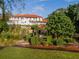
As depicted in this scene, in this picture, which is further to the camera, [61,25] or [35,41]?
[61,25]

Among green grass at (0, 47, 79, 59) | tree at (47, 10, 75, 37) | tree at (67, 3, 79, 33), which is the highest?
tree at (67, 3, 79, 33)

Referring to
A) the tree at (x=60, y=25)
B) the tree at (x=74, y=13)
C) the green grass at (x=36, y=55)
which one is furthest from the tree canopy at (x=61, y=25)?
the tree at (x=74, y=13)

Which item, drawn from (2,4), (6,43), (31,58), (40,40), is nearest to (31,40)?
(40,40)

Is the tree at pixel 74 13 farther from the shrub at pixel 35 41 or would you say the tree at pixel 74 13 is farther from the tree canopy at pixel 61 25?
the shrub at pixel 35 41

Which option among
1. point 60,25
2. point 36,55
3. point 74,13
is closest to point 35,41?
point 60,25

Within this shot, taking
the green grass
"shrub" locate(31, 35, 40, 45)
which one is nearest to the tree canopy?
"shrub" locate(31, 35, 40, 45)

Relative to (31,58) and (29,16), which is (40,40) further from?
(29,16)

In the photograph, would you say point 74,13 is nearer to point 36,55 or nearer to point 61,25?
point 61,25

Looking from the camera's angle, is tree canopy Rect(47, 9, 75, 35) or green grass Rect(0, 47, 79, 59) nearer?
green grass Rect(0, 47, 79, 59)

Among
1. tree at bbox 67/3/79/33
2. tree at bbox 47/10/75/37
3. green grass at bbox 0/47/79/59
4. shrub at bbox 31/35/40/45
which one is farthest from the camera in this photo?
tree at bbox 67/3/79/33

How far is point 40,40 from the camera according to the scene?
31.3m

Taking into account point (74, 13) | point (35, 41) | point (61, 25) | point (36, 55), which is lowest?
point (36, 55)

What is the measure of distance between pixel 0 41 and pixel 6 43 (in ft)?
3.38

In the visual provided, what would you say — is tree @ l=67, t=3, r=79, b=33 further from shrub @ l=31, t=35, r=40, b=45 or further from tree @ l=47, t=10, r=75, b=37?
shrub @ l=31, t=35, r=40, b=45
